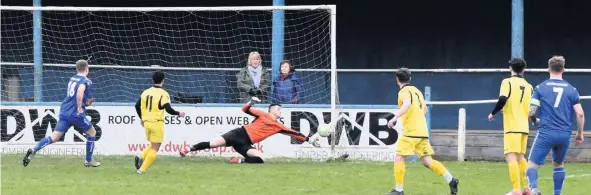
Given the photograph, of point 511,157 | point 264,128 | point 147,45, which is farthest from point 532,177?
point 147,45

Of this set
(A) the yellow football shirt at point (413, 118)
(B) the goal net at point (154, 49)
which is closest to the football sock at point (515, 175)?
(A) the yellow football shirt at point (413, 118)

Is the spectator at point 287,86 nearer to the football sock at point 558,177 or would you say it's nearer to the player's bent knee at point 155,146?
the player's bent knee at point 155,146

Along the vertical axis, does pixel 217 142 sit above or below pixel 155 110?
below

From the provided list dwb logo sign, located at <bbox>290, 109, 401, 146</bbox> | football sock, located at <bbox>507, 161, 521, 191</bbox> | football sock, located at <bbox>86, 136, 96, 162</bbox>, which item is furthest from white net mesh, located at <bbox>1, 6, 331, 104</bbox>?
football sock, located at <bbox>507, 161, 521, 191</bbox>

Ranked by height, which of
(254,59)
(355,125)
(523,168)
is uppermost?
(254,59)

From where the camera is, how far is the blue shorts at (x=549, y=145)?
35.8 ft

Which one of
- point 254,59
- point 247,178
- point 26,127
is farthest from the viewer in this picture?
point 26,127

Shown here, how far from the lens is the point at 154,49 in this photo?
23.0 meters

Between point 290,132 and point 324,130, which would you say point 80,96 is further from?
point 324,130

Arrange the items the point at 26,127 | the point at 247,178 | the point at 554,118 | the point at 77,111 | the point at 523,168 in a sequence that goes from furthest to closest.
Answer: the point at 26,127 < the point at 77,111 < the point at 247,178 < the point at 523,168 < the point at 554,118

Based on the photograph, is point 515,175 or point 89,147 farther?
point 89,147

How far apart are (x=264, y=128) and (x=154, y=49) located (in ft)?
25.0

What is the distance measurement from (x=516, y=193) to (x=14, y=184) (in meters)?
5.74

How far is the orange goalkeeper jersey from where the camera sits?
52.3 feet
